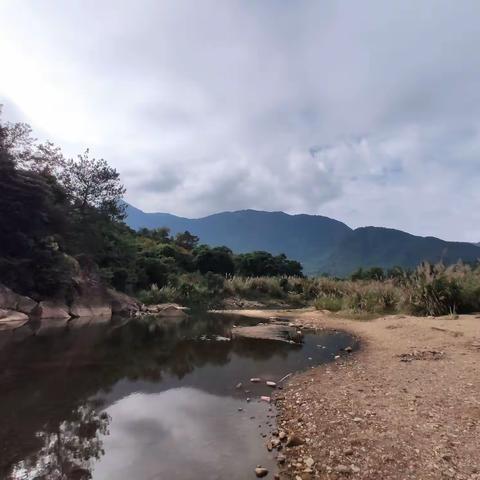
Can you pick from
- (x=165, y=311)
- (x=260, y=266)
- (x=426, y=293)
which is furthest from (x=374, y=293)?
(x=260, y=266)

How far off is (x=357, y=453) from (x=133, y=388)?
496 centimetres

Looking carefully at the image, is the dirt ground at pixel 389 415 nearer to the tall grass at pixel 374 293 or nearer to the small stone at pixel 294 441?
the small stone at pixel 294 441

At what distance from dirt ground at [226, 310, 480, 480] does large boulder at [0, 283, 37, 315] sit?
15.0 metres

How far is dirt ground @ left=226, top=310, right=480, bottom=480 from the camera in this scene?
14.2ft

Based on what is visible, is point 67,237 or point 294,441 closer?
point 294,441

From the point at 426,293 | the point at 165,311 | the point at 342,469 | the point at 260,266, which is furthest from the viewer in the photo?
the point at 260,266

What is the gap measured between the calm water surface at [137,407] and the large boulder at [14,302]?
557 centimetres

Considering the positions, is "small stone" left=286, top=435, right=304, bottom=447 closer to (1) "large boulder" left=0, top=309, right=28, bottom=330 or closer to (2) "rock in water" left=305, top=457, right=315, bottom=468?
(2) "rock in water" left=305, top=457, right=315, bottom=468

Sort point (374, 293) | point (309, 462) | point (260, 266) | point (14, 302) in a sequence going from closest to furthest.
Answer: point (309, 462) → point (14, 302) → point (374, 293) → point (260, 266)

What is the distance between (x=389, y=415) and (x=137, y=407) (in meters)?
3.99

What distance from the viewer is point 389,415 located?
5789 mm

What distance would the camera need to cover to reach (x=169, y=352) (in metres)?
12.3

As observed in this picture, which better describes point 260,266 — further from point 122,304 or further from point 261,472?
point 261,472

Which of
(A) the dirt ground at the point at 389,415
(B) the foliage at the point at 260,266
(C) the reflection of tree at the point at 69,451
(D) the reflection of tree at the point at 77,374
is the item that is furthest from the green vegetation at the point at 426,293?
(B) the foliage at the point at 260,266
